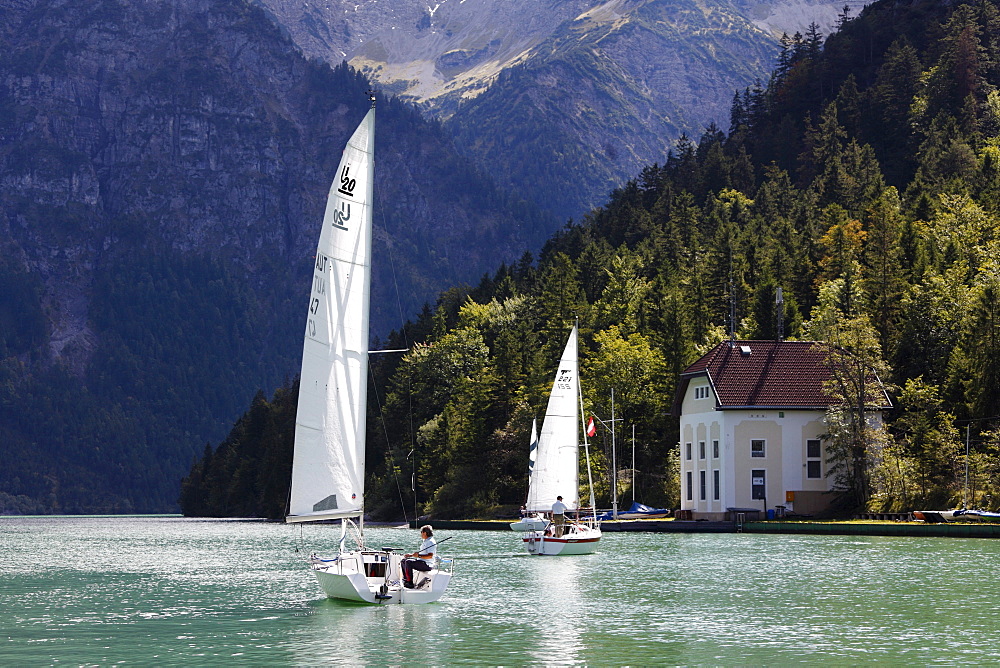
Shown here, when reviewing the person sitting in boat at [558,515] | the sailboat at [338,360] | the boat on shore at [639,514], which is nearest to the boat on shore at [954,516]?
the person sitting in boat at [558,515]

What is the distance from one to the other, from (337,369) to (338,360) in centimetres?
29

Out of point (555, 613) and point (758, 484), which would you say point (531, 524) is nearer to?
point (758, 484)

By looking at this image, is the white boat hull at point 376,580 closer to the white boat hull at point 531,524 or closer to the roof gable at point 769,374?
the white boat hull at point 531,524

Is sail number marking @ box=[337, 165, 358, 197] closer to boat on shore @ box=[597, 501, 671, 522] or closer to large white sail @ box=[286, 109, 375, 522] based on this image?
large white sail @ box=[286, 109, 375, 522]

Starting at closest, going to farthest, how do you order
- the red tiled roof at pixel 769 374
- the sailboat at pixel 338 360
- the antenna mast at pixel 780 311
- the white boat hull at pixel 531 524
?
the sailboat at pixel 338 360 → the white boat hull at pixel 531 524 → the red tiled roof at pixel 769 374 → the antenna mast at pixel 780 311

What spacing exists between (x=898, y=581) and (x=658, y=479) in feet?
250

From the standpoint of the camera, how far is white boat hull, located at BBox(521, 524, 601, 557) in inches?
3172

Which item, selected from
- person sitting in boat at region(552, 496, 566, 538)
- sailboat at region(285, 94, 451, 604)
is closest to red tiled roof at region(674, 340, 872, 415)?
person sitting in boat at region(552, 496, 566, 538)

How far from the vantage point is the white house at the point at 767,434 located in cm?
11050

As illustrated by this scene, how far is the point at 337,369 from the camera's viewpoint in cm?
4278

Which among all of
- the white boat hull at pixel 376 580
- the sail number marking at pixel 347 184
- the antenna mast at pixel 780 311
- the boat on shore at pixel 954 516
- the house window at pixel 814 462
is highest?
the antenna mast at pixel 780 311

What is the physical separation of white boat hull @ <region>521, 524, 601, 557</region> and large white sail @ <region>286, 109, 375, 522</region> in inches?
1527

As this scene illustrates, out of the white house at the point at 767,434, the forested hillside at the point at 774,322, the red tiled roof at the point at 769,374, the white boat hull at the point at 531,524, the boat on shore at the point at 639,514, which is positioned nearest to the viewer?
the white boat hull at the point at 531,524

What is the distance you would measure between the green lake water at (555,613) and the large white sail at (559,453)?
9381mm
